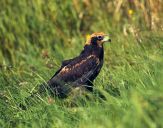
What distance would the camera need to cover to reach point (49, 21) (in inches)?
493

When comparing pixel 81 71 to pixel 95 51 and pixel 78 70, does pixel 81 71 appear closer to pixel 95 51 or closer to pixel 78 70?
pixel 78 70

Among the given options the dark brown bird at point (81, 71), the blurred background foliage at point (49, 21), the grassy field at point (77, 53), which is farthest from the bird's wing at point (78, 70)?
the blurred background foliage at point (49, 21)

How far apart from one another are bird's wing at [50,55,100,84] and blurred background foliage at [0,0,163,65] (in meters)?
3.66

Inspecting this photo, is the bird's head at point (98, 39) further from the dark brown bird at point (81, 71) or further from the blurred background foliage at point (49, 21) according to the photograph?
A: the blurred background foliage at point (49, 21)

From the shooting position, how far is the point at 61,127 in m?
6.33

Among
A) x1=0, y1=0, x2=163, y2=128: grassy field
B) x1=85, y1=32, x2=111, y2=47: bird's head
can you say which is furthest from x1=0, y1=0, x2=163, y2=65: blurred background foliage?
x1=85, y1=32, x2=111, y2=47: bird's head

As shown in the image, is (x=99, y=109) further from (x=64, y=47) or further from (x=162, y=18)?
(x=64, y=47)

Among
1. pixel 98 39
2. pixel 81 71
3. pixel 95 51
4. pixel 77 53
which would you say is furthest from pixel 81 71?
pixel 77 53

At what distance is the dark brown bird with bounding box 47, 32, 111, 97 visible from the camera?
8.16 metres

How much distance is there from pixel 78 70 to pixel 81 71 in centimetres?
4

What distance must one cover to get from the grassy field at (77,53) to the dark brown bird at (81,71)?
0.51 ft

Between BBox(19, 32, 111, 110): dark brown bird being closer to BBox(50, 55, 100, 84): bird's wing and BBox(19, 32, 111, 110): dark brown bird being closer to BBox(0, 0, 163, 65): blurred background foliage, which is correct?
BBox(50, 55, 100, 84): bird's wing

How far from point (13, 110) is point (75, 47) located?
162 inches

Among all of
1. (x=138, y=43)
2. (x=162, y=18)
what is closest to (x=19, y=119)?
(x=138, y=43)
